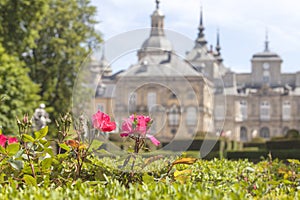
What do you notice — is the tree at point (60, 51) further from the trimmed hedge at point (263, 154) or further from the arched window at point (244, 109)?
the arched window at point (244, 109)

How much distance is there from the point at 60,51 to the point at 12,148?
964 inches

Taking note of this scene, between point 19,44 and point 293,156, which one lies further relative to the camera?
point 19,44

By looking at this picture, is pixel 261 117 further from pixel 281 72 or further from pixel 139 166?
pixel 139 166

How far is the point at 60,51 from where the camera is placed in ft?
90.4

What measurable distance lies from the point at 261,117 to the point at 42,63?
56687mm

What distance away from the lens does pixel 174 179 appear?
3666 mm

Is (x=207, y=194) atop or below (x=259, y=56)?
below

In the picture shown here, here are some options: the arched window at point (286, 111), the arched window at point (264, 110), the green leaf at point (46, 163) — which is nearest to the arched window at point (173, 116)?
the arched window at point (264, 110)

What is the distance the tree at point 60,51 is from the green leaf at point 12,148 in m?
23.3

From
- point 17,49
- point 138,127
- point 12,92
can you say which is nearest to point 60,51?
point 17,49

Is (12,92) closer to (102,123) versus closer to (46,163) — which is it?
(102,123)

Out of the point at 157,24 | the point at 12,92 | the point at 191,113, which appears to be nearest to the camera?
the point at 12,92

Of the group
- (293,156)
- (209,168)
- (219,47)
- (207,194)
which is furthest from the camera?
(219,47)

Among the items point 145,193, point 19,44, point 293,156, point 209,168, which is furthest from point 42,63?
point 145,193
